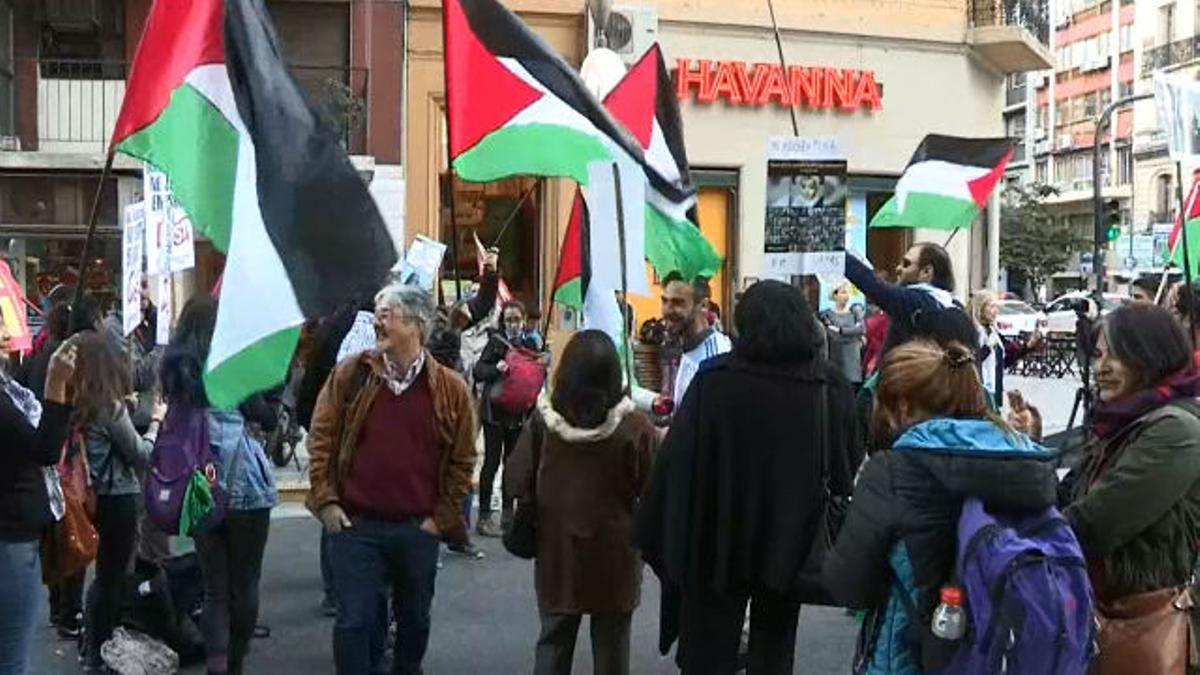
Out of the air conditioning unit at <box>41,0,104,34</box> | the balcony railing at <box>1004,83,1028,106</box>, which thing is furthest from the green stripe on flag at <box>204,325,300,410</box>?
the balcony railing at <box>1004,83,1028,106</box>

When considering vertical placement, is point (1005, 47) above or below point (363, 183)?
above

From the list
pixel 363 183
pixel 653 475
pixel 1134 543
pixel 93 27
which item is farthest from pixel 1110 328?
pixel 93 27

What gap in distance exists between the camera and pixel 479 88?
654cm

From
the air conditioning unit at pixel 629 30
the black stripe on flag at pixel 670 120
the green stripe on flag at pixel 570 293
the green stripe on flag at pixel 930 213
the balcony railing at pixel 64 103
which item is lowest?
the green stripe on flag at pixel 570 293

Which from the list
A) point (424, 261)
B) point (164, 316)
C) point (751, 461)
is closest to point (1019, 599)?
point (751, 461)

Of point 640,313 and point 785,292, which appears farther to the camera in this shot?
point 640,313

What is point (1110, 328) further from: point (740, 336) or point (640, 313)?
point (640, 313)

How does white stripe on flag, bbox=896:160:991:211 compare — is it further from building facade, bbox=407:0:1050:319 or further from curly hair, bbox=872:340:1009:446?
building facade, bbox=407:0:1050:319

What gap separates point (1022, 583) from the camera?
11.0ft

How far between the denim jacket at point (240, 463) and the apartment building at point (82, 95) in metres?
14.3

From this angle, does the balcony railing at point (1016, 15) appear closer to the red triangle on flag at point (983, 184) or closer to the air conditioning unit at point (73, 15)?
the red triangle on flag at point (983, 184)

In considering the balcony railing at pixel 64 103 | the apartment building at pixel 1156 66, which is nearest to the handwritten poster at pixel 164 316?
the balcony railing at pixel 64 103

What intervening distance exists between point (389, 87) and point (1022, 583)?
17.9 m

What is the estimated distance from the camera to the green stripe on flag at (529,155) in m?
6.63
